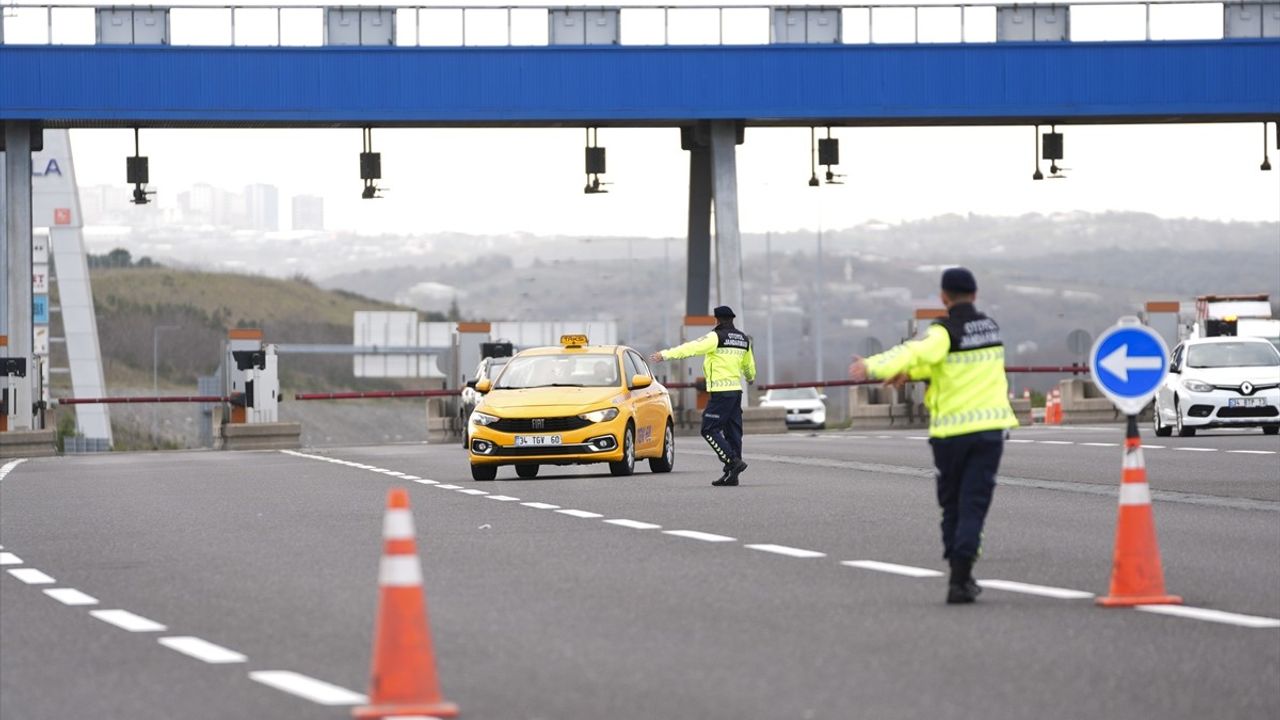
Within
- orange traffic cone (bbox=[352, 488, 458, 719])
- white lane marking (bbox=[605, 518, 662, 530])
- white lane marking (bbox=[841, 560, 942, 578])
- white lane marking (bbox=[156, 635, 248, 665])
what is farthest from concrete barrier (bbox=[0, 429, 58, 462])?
orange traffic cone (bbox=[352, 488, 458, 719])

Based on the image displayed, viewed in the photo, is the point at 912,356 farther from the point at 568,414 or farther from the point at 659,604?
the point at 568,414

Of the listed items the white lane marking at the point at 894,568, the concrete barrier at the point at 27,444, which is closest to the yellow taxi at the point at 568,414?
the white lane marking at the point at 894,568

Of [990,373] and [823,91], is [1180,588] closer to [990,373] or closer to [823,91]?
[990,373]

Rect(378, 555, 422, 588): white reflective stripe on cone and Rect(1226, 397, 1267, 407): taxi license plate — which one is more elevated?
Rect(378, 555, 422, 588): white reflective stripe on cone

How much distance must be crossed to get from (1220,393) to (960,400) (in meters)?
25.7

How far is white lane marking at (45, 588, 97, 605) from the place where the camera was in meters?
13.6

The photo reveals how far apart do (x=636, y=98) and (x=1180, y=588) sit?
3595cm

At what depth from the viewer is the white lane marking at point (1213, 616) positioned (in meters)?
11.6

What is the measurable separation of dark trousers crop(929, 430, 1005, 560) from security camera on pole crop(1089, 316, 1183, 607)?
70cm

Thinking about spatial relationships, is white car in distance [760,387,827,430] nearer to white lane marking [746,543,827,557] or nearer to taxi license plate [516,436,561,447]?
taxi license plate [516,436,561,447]

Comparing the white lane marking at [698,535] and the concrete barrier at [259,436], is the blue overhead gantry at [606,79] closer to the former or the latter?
the concrete barrier at [259,436]

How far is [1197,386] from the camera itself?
37781 millimetres

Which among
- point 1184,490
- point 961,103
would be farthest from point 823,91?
point 1184,490

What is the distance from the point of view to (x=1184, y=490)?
23.0 metres
